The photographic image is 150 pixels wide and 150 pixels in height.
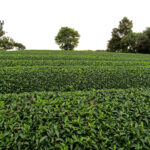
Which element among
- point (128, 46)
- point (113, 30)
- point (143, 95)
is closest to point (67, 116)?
point (143, 95)

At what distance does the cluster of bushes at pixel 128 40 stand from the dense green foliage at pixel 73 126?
107 feet

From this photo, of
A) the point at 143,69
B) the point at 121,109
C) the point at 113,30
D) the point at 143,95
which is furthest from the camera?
the point at 113,30

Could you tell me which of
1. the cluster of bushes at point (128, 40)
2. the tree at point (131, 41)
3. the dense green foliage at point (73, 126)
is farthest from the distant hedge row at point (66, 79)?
the tree at point (131, 41)

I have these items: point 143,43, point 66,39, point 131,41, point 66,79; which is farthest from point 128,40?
point 66,79

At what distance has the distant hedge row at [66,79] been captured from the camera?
209 inches

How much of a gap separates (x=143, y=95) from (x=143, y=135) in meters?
2.01

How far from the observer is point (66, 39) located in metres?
43.8

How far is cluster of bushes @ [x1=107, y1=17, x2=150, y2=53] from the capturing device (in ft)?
96.2

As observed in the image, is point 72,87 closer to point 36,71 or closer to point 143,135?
point 36,71

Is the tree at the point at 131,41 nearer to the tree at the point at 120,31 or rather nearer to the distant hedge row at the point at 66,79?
→ the tree at the point at 120,31

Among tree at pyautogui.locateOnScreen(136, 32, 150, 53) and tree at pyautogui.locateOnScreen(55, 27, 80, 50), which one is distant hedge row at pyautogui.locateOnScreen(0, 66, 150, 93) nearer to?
tree at pyautogui.locateOnScreen(136, 32, 150, 53)

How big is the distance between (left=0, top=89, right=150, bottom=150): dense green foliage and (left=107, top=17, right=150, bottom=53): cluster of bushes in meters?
32.5

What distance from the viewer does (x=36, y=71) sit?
5.82 metres

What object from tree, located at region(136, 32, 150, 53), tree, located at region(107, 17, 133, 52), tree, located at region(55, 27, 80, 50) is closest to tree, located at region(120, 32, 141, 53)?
tree, located at region(136, 32, 150, 53)
